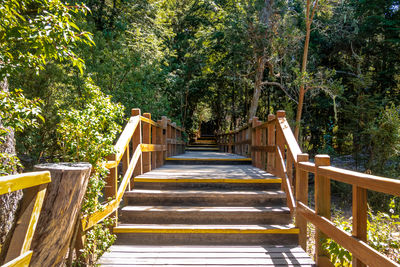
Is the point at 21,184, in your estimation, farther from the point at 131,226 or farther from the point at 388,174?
the point at 388,174

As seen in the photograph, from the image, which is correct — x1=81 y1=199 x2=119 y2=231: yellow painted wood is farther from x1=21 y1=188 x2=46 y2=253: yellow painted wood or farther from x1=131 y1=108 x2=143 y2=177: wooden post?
x1=131 y1=108 x2=143 y2=177: wooden post

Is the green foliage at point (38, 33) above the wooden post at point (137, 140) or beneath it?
above

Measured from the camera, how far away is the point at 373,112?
10328 mm

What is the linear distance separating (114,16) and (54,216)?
10.9 metres

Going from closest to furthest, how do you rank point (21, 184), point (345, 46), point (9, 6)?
1. point (21, 184)
2. point (9, 6)
3. point (345, 46)

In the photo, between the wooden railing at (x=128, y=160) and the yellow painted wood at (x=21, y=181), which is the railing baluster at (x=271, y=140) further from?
the yellow painted wood at (x=21, y=181)

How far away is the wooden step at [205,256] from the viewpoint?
285 cm

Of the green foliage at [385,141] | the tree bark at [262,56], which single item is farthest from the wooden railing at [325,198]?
the green foliage at [385,141]

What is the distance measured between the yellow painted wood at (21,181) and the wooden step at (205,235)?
188 cm

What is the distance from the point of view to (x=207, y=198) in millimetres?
4078

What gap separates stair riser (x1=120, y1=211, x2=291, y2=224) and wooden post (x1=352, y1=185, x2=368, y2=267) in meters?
1.69

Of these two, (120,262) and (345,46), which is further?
(345,46)

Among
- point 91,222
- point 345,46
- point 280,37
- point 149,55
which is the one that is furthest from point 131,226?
point 345,46

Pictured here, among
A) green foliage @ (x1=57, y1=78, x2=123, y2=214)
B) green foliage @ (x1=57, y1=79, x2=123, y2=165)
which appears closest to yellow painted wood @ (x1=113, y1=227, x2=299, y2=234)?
green foliage @ (x1=57, y1=78, x2=123, y2=214)
